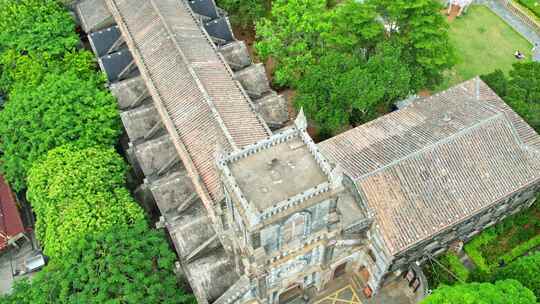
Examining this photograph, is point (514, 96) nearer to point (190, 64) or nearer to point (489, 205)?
point (489, 205)

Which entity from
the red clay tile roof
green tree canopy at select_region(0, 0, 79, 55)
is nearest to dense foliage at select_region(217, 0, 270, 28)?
green tree canopy at select_region(0, 0, 79, 55)

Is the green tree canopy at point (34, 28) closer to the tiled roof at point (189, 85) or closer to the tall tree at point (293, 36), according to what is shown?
the tiled roof at point (189, 85)

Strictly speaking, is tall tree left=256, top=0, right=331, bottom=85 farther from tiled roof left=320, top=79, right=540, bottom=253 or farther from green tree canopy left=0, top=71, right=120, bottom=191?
green tree canopy left=0, top=71, right=120, bottom=191

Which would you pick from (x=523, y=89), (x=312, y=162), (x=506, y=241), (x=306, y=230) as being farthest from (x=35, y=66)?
(x=506, y=241)

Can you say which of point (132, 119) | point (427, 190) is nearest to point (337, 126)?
point (427, 190)

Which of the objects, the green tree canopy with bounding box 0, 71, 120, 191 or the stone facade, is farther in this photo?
the green tree canopy with bounding box 0, 71, 120, 191

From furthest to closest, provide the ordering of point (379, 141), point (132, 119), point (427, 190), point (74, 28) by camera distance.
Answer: point (74, 28)
point (132, 119)
point (379, 141)
point (427, 190)

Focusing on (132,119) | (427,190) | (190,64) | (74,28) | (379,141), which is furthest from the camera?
(74,28)
